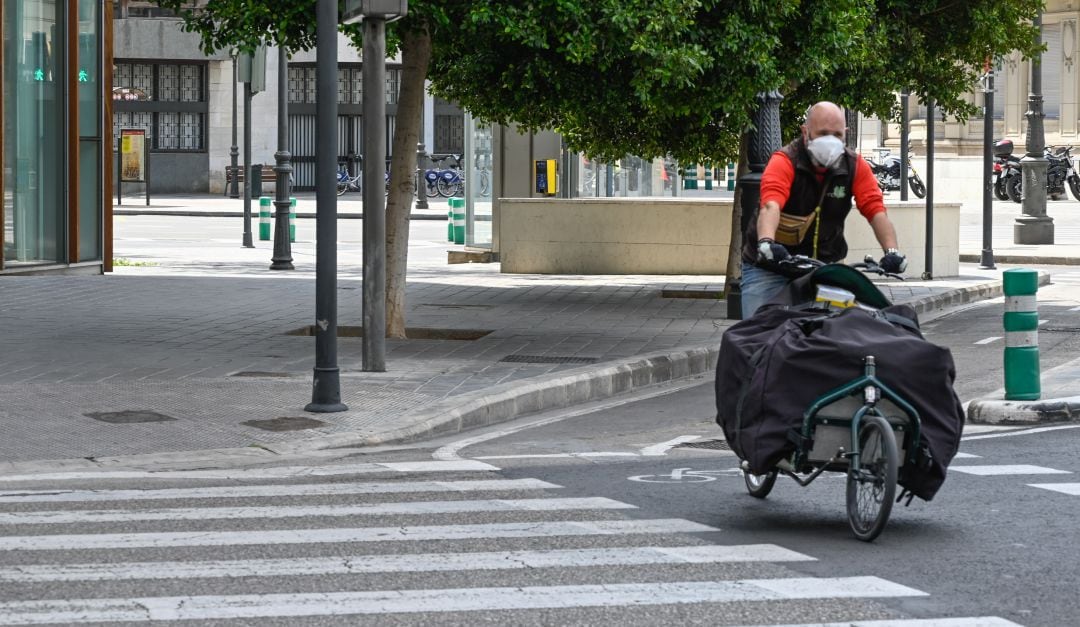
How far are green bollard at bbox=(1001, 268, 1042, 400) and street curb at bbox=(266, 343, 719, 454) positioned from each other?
289cm

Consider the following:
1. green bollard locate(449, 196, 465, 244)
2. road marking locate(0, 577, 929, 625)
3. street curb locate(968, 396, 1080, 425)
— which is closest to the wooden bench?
green bollard locate(449, 196, 465, 244)

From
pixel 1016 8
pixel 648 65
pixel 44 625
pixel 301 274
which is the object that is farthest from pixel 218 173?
pixel 44 625

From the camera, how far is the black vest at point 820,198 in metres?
8.51

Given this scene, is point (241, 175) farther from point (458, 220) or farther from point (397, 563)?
point (397, 563)

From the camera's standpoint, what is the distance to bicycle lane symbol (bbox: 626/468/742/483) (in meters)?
8.95

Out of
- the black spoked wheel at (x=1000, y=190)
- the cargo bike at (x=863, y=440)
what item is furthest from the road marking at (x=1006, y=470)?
the black spoked wheel at (x=1000, y=190)

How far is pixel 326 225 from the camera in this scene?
1155cm

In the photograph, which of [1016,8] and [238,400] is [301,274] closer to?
[1016,8]

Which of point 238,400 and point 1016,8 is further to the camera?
point 1016,8

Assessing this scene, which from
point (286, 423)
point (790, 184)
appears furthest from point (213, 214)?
point (790, 184)

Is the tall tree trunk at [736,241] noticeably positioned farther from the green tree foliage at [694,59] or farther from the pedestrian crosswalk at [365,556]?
the pedestrian crosswalk at [365,556]

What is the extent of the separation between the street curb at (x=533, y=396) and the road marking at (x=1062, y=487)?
3.59 metres

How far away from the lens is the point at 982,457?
9.67 m

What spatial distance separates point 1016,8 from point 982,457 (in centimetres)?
1146
